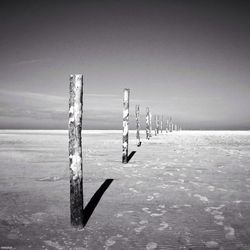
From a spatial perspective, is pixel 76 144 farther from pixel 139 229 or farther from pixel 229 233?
pixel 229 233

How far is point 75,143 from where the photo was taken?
15.3 ft

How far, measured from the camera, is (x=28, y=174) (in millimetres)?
9625

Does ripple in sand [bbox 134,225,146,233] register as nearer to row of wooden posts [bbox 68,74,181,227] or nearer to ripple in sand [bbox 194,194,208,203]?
row of wooden posts [bbox 68,74,181,227]

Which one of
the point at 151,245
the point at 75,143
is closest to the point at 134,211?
the point at 151,245

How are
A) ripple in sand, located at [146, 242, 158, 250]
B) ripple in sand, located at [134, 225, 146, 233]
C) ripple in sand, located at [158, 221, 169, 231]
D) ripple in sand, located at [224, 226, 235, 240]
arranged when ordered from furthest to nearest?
ripple in sand, located at [158, 221, 169, 231]
ripple in sand, located at [134, 225, 146, 233]
ripple in sand, located at [224, 226, 235, 240]
ripple in sand, located at [146, 242, 158, 250]

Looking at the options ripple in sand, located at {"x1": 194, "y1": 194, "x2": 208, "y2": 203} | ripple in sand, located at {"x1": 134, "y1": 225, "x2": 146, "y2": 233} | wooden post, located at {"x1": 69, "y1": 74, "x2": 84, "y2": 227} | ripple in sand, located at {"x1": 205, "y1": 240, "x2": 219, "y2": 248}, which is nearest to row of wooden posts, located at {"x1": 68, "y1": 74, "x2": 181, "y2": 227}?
wooden post, located at {"x1": 69, "y1": 74, "x2": 84, "y2": 227}

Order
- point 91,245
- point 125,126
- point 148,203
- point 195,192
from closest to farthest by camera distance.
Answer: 1. point 91,245
2. point 148,203
3. point 195,192
4. point 125,126

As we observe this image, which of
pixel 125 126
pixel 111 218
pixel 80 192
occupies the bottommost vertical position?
pixel 111 218

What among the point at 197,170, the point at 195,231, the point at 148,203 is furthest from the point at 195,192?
the point at 197,170

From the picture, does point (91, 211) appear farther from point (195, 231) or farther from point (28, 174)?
point (28, 174)

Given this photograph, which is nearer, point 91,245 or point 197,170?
point 91,245

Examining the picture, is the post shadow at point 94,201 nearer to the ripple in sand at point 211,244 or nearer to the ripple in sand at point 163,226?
the ripple in sand at point 163,226

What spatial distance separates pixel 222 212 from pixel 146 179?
343 centimetres

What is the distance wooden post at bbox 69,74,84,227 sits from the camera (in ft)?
15.1
